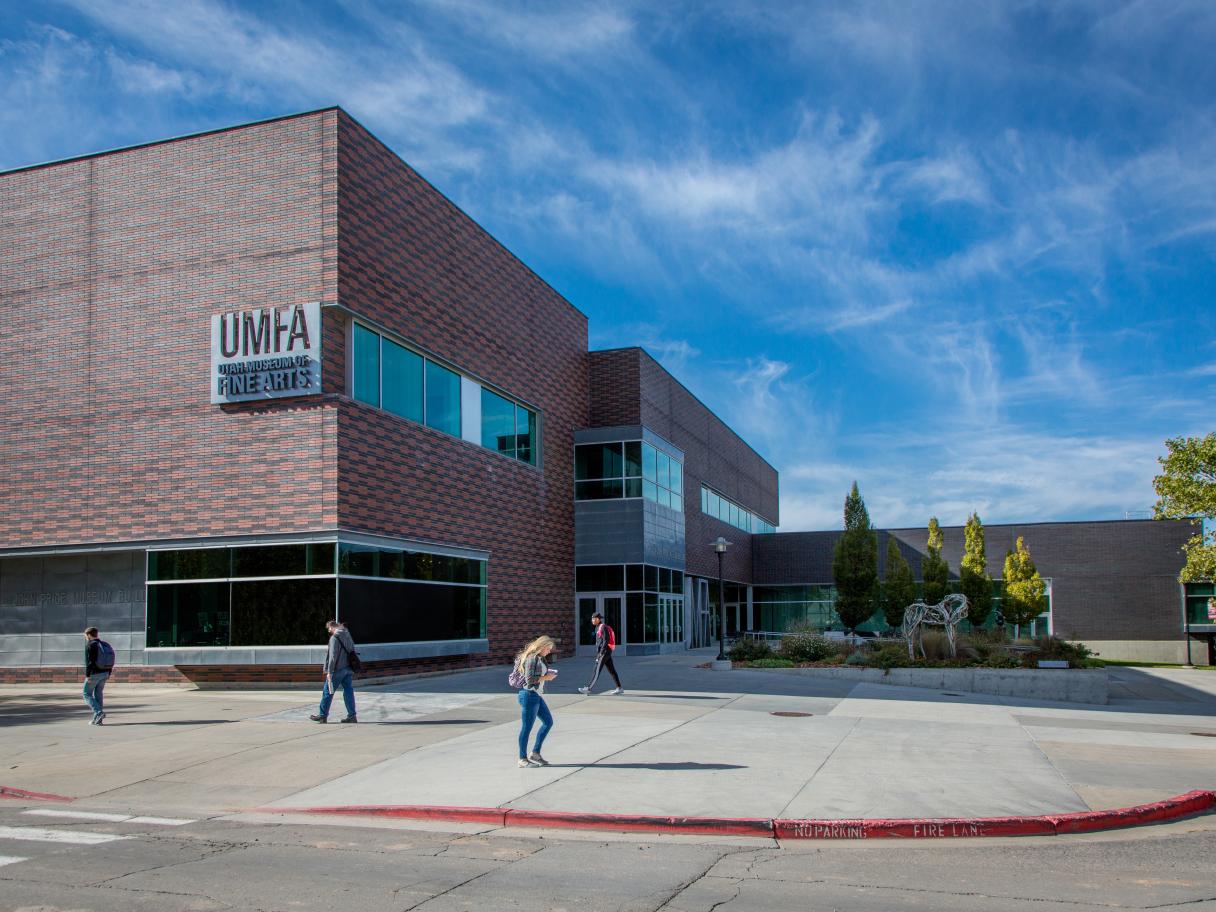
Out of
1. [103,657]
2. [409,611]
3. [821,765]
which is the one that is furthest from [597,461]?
[821,765]

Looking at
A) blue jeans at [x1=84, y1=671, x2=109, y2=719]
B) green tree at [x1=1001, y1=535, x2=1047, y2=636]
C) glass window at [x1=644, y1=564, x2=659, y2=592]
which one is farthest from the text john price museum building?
green tree at [x1=1001, y1=535, x2=1047, y2=636]

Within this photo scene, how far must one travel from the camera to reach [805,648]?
1082 inches

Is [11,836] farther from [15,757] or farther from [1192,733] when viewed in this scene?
[1192,733]

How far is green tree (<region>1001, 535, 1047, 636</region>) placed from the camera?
45.9 meters

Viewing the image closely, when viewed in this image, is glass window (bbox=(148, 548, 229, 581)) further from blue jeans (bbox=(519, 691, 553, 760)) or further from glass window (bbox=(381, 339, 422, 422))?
blue jeans (bbox=(519, 691, 553, 760))

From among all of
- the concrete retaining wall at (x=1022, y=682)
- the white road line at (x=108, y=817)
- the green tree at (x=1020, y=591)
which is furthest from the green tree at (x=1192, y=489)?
the white road line at (x=108, y=817)

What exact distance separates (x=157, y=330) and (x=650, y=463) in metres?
17.8

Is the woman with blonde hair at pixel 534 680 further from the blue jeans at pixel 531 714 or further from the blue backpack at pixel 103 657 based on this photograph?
the blue backpack at pixel 103 657

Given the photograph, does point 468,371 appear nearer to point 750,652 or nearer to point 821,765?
point 750,652

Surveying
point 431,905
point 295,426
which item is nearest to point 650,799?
point 431,905

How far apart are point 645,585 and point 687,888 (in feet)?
93.5

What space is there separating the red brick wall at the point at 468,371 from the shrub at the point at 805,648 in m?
7.62

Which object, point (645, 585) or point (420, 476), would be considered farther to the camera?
point (645, 585)

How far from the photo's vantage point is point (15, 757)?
14141 millimetres
